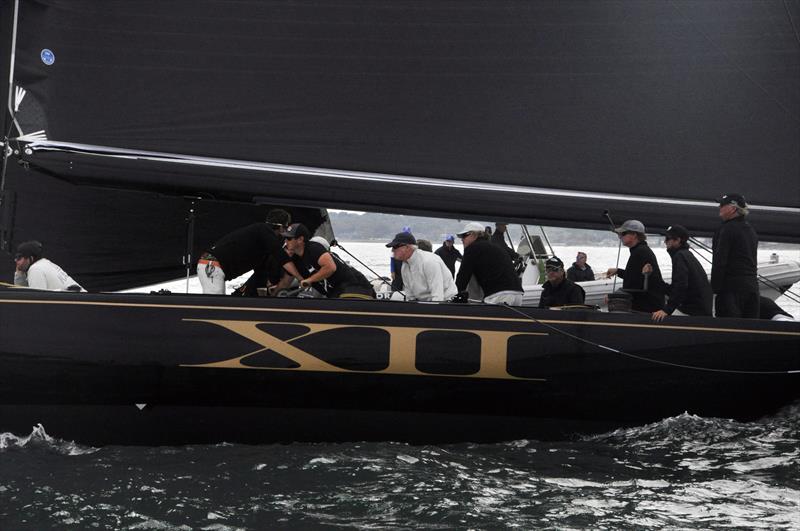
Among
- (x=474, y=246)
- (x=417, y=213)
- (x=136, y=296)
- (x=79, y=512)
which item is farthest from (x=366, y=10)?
(x=79, y=512)

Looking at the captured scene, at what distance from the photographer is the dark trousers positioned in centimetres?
729

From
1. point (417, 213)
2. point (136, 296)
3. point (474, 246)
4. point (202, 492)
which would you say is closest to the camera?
point (202, 492)

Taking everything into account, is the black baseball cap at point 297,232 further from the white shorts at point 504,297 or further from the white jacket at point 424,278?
A: the white shorts at point 504,297

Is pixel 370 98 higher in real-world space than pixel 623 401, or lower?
higher

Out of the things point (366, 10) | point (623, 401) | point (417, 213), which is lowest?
point (623, 401)

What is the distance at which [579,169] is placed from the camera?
7.21 m

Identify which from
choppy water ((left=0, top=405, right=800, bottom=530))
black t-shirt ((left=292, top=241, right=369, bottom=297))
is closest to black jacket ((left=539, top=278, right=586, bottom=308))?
choppy water ((left=0, top=405, right=800, bottom=530))

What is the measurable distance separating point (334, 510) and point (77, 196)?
416 centimetres

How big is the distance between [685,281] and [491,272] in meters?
1.49

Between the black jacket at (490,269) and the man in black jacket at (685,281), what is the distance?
1.09 m

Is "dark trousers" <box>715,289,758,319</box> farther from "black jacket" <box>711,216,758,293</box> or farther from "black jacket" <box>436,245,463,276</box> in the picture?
"black jacket" <box>436,245,463,276</box>

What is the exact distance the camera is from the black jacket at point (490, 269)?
777cm

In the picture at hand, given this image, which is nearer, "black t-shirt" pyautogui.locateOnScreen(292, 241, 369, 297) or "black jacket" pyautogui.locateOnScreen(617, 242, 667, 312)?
"black jacket" pyautogui.locateOnScreen(617, 242, 667, 312)

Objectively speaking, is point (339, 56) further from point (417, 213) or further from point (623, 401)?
point (623, 401)
